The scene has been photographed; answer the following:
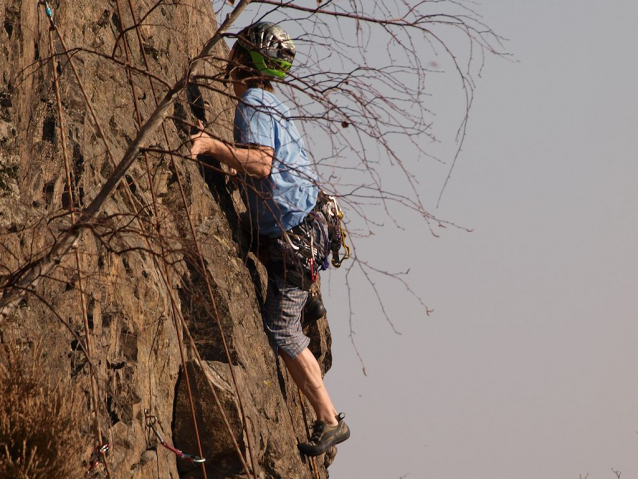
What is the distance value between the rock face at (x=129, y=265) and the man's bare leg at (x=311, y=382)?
0.21 m

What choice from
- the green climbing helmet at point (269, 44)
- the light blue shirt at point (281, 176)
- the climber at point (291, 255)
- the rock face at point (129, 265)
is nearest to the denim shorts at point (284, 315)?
the climber at point (291, 255)

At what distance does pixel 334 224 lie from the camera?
233 inches

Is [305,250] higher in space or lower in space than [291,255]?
higher

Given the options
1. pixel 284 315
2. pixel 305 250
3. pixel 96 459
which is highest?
pixel 305 250

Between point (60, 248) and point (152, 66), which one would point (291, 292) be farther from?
point (60, 248)

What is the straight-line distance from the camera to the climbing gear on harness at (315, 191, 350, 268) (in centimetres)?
584

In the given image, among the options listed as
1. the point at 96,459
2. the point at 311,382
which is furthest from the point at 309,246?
the point at 96,459

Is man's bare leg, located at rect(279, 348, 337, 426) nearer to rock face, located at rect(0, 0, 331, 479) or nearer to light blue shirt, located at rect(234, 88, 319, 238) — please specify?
rock face, located at rect(0, 0, 331, 479)

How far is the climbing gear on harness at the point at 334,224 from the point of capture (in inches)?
230

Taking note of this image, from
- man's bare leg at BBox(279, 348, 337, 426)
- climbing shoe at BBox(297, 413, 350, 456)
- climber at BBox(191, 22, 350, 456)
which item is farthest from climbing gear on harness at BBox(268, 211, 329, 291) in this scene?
climbing shoe at BBox(297, 413, 350, 456)

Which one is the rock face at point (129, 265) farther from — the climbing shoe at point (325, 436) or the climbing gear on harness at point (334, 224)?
the climbing gear on harness at point (334, 224)

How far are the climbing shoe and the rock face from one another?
0.16 m

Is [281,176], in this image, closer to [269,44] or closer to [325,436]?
[269,44]

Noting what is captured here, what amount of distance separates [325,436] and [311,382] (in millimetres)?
391
